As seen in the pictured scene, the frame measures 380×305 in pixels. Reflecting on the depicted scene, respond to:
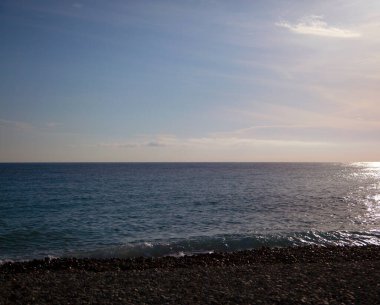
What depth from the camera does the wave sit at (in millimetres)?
21750

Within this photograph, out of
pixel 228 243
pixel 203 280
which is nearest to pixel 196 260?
pixel 203 280

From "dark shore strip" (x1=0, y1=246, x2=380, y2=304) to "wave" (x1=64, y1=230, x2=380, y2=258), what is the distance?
8.34 feet

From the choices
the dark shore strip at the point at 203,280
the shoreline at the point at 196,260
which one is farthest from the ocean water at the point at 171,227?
the dark shore strip at the point at 203,280

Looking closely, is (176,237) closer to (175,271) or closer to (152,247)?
(152,247)

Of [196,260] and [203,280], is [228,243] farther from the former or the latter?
[203,280]

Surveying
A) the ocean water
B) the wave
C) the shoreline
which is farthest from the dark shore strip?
the ocean water

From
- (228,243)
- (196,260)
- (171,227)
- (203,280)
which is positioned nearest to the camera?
(203,280)

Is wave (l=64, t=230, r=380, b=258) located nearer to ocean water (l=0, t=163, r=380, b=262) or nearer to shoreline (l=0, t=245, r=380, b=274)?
ocean water (l=0, t=163, r=380, b=262)

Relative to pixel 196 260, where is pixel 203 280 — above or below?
above

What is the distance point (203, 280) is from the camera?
46.8ft

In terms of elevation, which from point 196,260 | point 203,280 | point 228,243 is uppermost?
point 203,280

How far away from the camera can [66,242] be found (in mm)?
24578

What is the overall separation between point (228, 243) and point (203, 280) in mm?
10013

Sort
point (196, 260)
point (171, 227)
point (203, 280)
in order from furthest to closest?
point (171, 227) → point (196, 260) → point (203, 280)
